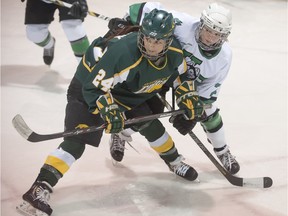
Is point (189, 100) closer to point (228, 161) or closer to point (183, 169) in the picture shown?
point (183, 169)

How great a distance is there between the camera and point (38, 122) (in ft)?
10.8

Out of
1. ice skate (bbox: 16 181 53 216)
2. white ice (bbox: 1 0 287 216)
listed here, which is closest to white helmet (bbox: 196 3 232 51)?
white ice (bbox: 1 0 287 216)

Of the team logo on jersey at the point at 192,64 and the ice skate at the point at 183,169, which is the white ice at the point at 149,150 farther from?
the team logo on jersey at the point at 192,64

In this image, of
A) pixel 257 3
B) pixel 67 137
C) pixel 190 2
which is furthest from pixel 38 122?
pixel 257 3

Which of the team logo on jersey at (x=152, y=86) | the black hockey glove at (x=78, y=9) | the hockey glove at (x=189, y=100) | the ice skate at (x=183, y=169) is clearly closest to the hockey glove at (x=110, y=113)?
the team logo on jersey at (x=152, y=86)

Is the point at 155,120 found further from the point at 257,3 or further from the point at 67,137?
the point at 257,3

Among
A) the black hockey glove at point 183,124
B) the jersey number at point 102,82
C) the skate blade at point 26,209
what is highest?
the jersey number at point 102,82

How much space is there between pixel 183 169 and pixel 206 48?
64cm

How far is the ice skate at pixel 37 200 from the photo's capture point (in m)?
2.34

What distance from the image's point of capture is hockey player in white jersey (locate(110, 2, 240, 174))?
A: 92.9 inches

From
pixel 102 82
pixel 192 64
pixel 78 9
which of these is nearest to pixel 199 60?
pixel 192 64

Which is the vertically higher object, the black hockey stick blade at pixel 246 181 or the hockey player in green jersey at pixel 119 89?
the hockey player in green jersey at pixel 119 89

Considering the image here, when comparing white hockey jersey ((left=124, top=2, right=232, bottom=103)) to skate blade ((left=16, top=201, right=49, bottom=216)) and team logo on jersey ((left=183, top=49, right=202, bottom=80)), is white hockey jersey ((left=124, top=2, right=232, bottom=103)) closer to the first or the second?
team logo on jersey ((left=183, top=49, right=202, bottom=80))

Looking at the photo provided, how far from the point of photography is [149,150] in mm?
3033
